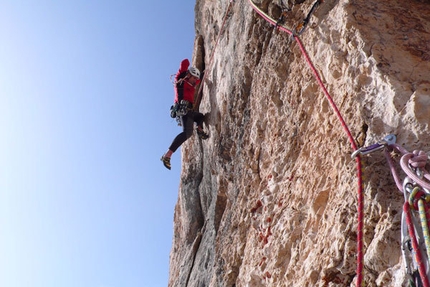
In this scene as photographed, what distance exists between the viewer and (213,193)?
6008 millimetres

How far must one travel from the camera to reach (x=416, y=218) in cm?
206

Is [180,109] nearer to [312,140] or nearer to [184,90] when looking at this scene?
[184,90]

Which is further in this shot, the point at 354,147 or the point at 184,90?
the point at 184,90

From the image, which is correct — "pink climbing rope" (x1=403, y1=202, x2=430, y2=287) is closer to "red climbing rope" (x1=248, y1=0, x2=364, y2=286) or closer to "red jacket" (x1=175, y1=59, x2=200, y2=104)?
"red climbing rope" (x1=248, y1=0, x2=364, y2=286)

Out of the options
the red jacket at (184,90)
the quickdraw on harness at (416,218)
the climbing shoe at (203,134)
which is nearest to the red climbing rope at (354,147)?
the quickdraw on harness at (416,218)

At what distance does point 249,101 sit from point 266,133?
759 mm

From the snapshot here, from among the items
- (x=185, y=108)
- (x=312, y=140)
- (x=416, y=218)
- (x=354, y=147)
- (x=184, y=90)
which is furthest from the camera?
(x=184, y=90)

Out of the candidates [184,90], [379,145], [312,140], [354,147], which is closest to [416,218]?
[379,145]

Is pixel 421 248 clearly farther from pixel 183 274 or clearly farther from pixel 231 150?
pixel 183 274

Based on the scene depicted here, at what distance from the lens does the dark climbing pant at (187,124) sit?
653 centimetres

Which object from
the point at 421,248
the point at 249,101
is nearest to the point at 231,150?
the point at 249,101

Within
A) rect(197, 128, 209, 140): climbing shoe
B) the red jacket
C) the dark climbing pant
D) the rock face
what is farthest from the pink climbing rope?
the red jacket

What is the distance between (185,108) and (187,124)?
0.25m

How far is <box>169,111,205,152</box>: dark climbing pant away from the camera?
21.4 feet
